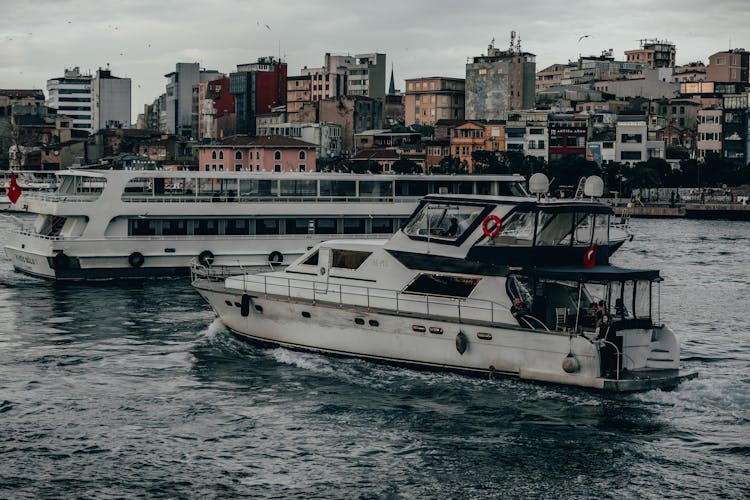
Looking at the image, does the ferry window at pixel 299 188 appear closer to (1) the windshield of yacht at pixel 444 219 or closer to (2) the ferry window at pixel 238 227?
(2) the ferry window at pixel 238 227

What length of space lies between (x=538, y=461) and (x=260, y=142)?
86769 millimetres

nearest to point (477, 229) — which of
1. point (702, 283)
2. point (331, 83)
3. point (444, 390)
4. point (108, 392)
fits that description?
point (444, 390)

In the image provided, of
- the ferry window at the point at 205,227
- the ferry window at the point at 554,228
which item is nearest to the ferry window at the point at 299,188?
the ferry window at the point at 205,227

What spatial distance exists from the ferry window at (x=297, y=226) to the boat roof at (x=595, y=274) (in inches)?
749

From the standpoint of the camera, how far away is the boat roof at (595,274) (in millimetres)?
21516

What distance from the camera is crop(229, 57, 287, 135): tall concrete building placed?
17225cm

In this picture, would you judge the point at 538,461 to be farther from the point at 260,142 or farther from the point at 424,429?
the point at 260,142

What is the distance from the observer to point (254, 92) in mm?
174750

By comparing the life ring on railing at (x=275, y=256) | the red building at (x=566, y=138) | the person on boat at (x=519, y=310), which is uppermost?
the red building at (x=566, y=138)

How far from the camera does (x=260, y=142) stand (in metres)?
102

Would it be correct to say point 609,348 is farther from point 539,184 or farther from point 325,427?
point 325,427

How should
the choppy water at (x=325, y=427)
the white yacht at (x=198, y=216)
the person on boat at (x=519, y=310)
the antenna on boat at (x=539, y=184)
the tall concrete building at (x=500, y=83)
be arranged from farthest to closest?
1. the tall concrete building at (x=500, y=83)
2. the white yacht at (x=198, y=216)
3. the antenna on boat at (x=539, y=184)
4. the person on boat at (x=519, y=310)
5. the choppy water at (x=325, y=427)

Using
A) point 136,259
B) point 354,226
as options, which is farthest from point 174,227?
point 354,226

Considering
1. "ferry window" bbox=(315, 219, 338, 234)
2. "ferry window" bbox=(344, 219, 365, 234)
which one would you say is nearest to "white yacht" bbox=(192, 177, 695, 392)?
"ferry window" bbox=(315, 219, 338, 234)
